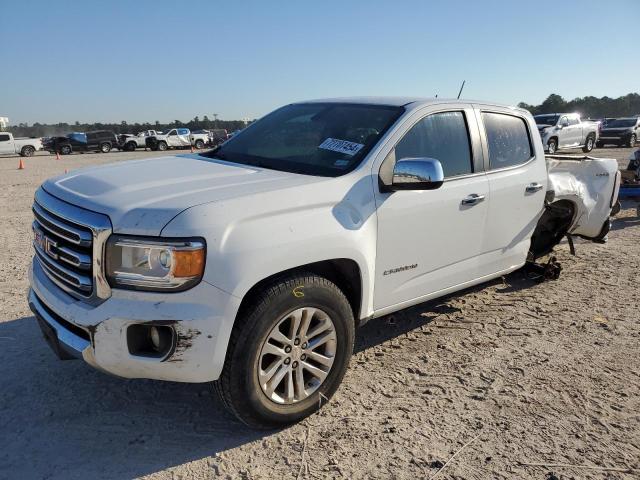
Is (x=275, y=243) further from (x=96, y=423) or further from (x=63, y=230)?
(x=96, y=423)

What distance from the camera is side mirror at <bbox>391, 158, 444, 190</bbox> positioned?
302cm

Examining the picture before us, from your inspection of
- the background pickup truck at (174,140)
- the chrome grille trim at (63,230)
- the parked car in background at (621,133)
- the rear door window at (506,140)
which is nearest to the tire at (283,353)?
the chrome grille trim at (63,230)

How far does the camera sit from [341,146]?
11.2ft

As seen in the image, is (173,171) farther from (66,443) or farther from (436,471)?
(436,471)

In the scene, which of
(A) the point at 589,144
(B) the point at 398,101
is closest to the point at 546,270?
(B) the point at 398,101

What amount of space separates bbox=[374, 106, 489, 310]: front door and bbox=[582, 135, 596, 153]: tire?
913 inches

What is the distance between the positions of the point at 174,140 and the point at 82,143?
6.63 meters

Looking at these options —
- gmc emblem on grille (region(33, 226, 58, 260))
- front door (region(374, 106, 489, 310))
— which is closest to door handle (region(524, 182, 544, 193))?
front door (region(374, 106, 489, 310))

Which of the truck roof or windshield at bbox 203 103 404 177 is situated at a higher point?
the truck roof

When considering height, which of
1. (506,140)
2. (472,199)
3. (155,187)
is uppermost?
(506,140)

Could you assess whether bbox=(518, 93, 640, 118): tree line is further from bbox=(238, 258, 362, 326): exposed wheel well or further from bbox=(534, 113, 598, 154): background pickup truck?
bbox=(238, 258, 362, 326): exposed wheel well

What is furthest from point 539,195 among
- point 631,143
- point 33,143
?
point 33,143

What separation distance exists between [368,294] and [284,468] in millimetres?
1124

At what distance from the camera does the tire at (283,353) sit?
2.58 metres
